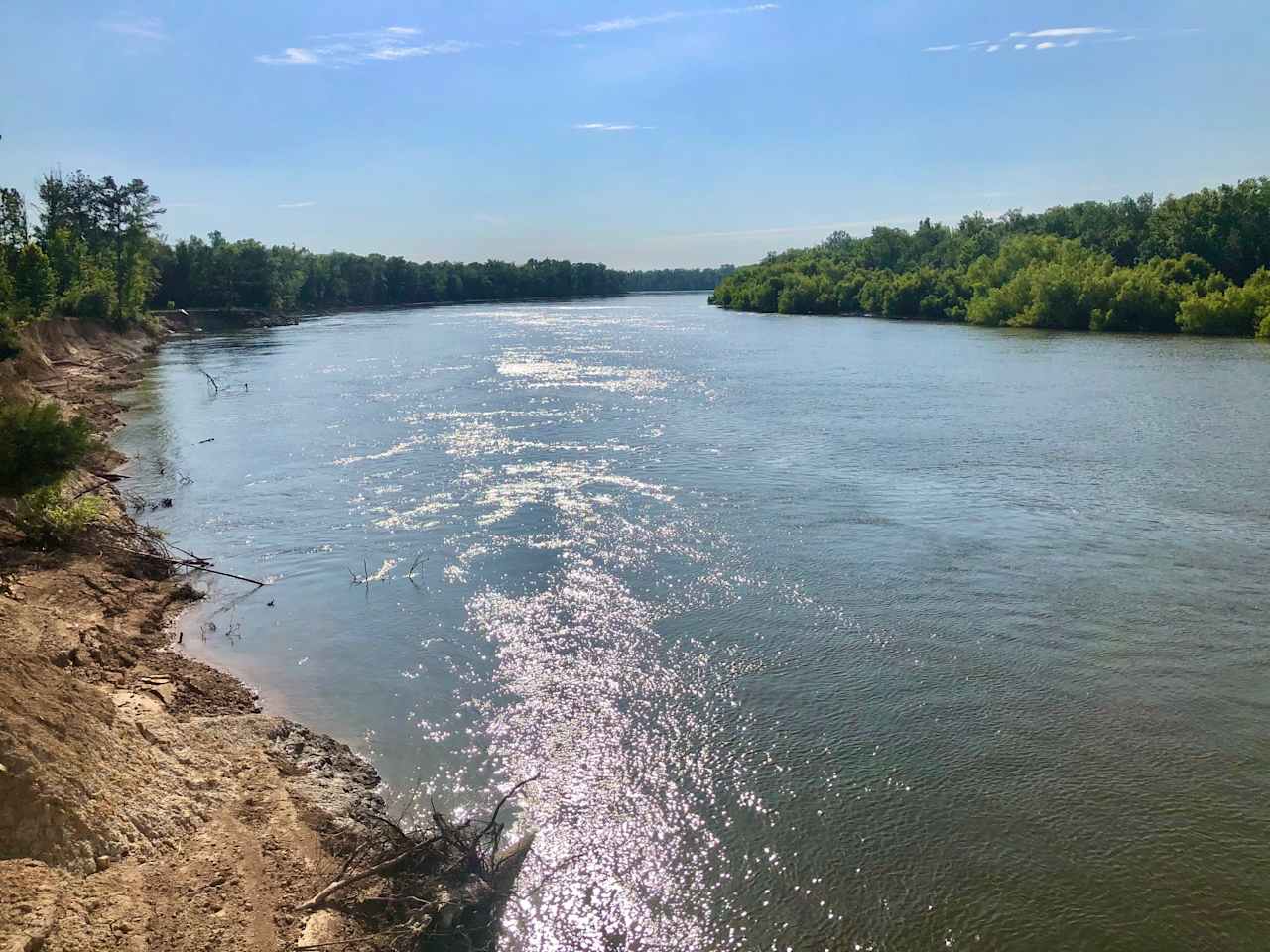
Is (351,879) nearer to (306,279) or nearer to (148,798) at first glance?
(148,798)

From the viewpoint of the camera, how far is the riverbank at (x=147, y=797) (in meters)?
6.91

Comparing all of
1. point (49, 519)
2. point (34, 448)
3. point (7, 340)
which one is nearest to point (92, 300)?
point (7, 340)

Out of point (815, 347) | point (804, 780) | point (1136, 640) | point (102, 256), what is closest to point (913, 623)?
point (1136, 640)

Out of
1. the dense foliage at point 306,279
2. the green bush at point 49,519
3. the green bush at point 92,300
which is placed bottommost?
the green bush at point 49,519

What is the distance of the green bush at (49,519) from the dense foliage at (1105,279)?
72.9 metres

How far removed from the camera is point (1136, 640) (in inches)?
576

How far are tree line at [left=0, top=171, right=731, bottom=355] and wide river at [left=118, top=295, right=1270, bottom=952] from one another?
22.8 meters

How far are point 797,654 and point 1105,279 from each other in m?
75.2

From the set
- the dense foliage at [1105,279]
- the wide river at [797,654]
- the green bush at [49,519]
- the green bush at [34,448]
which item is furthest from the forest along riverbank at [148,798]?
the dense foliage at [1105,279]

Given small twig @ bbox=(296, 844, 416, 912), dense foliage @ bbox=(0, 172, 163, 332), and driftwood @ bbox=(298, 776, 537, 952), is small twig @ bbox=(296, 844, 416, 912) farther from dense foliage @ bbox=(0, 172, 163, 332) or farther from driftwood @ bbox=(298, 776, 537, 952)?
dense foliage @ bbox=(0, 172, 163, 332)

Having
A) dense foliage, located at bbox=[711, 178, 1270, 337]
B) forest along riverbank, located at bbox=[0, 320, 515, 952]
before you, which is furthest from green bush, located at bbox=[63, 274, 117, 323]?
dense foliage, located at bbox=[711, 178, 1270, 337]

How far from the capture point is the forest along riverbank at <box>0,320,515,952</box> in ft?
22.7

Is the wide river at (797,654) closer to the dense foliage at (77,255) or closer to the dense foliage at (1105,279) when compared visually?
the dense foliage at (77,255)

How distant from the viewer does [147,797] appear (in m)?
8.49
